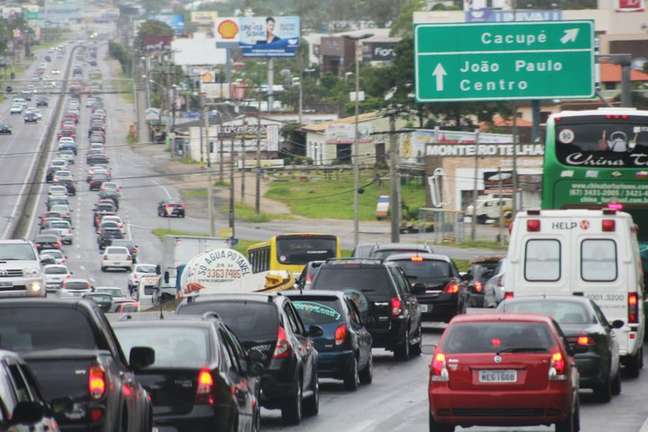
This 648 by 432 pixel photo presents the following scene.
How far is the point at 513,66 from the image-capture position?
144 ft

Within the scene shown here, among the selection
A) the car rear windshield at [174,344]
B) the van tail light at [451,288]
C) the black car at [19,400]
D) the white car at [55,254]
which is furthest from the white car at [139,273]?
the black car at [19,400]

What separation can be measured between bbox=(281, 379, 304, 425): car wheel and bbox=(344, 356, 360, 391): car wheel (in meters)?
4.22

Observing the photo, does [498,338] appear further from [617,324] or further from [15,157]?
[15,157]

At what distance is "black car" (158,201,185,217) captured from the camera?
105938 mm

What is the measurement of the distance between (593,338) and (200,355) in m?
8.04

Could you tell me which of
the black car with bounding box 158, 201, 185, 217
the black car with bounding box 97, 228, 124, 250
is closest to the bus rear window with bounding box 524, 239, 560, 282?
the black car with bounding box 97, 228, 124, 250

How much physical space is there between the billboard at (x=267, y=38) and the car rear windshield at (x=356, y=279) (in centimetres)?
15008

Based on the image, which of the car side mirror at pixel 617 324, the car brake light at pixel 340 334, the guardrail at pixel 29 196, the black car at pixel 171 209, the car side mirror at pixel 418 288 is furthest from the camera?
the black car at pixel 171 209

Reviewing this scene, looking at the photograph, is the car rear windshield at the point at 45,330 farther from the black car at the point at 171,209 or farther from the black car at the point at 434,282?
the black car at the point at 171,209

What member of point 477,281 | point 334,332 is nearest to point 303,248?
point 477,281

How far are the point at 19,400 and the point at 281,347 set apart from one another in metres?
9.47

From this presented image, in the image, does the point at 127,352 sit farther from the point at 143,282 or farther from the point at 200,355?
the point at 143,282

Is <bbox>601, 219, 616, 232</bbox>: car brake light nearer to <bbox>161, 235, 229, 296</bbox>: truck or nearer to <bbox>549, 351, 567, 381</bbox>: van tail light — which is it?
<bbox>549, 351, 567, 381</bbox>: van tail light

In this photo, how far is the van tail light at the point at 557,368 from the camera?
1783 centimetres
